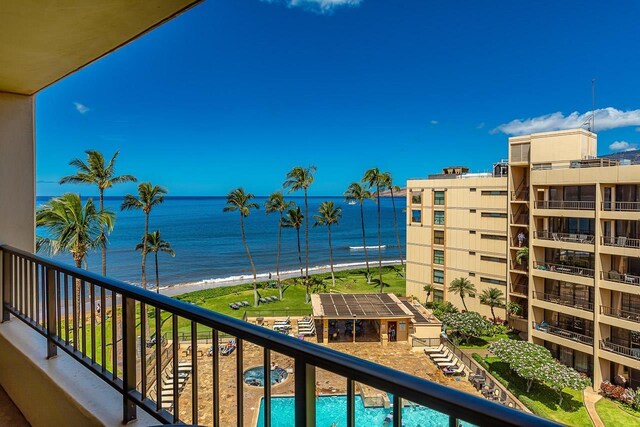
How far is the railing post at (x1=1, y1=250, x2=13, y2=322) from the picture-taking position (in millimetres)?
2625

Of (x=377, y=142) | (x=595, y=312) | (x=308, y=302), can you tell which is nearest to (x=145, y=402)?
(x=595, y=312)

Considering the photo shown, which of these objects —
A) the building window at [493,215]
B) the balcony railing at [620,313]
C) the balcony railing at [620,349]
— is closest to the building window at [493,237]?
the building window at [493,215]

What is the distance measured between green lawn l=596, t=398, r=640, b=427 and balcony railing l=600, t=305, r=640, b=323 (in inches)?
104

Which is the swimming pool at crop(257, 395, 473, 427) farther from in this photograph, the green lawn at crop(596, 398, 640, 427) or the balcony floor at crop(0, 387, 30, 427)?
the green lawn at crop(596, 398, 640, 427)

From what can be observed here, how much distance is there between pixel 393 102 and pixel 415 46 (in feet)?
44.3

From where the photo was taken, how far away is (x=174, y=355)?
136 cm

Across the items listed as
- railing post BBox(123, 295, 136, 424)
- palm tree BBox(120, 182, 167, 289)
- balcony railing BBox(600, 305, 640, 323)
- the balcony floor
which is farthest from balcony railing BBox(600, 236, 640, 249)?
palm tree BBox(120, 182, 167, 289)

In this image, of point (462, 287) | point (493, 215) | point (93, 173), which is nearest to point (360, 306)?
point (462, 287)

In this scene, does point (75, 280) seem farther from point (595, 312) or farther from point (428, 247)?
point (428, 247)

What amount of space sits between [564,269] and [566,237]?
1255mm

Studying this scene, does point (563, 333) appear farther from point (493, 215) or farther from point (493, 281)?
point (493, 215)

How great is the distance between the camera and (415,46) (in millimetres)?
51844

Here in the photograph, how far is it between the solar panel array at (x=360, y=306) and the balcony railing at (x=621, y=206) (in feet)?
25.8

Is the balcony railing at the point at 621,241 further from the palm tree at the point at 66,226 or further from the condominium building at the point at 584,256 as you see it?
the palm tree at the point at 66,226
